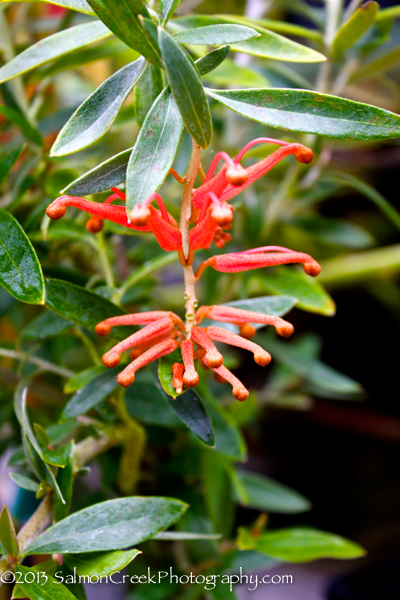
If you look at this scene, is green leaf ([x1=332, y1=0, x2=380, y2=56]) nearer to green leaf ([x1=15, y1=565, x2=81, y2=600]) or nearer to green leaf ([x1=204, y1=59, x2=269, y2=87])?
green leaf ([x1=204, y1=59, x2=269, y2=87])

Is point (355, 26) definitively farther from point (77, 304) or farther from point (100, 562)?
point (100, 562)

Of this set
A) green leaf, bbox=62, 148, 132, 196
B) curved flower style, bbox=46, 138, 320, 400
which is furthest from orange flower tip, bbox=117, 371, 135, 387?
green leaf, bbox=62, 148, 132, 196

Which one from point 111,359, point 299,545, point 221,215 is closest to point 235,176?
point 221,215

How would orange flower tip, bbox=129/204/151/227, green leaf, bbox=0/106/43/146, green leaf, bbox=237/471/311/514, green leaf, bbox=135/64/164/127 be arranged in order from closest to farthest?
orange flower tip, bbox=129/204/151/227, green leaf, bbox=135/64/164/127, green leaf, bbox=0/106/43/146, green leaf, bbox=237/471/311/514

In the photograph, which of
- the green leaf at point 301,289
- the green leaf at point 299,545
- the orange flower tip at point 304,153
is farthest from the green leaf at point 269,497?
the orange flower tip at point 304,153

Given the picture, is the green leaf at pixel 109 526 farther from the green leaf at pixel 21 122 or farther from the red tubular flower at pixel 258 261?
the green leaf at pixel 21 122
